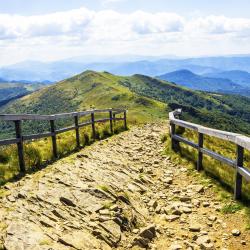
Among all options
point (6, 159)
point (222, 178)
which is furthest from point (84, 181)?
point (222, 178)

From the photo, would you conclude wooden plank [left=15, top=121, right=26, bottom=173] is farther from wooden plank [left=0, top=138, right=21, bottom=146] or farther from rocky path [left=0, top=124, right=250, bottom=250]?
rocky path [left=0, top=124, right=250, bottom=250]

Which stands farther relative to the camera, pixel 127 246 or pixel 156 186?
pixel 156 186

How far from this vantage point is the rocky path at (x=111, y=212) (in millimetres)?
6820

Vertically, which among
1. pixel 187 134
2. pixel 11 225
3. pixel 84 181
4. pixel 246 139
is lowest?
pixel 187 134

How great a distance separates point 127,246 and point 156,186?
15.4 ft

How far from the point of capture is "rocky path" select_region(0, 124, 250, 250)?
6820mm

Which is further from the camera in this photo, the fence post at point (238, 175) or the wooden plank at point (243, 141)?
the fence post at point (238, 175)

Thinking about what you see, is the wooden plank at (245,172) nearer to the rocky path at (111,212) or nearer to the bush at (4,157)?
the rocky path at (111,212)

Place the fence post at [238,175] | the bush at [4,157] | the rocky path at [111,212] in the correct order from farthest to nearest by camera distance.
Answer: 1. the bush at [4,157]
2. the fence post at [238,175]
3. the rocky path at [111,212]

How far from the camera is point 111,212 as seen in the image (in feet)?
26.9

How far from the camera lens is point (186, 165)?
1348 centimetres

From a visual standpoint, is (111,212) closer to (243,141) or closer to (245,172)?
(245,172)

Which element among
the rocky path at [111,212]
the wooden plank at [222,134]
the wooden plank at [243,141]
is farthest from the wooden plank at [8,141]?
the wooden plank at [243,141]

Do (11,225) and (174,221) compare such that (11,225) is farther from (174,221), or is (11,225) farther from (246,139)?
(246,139)
